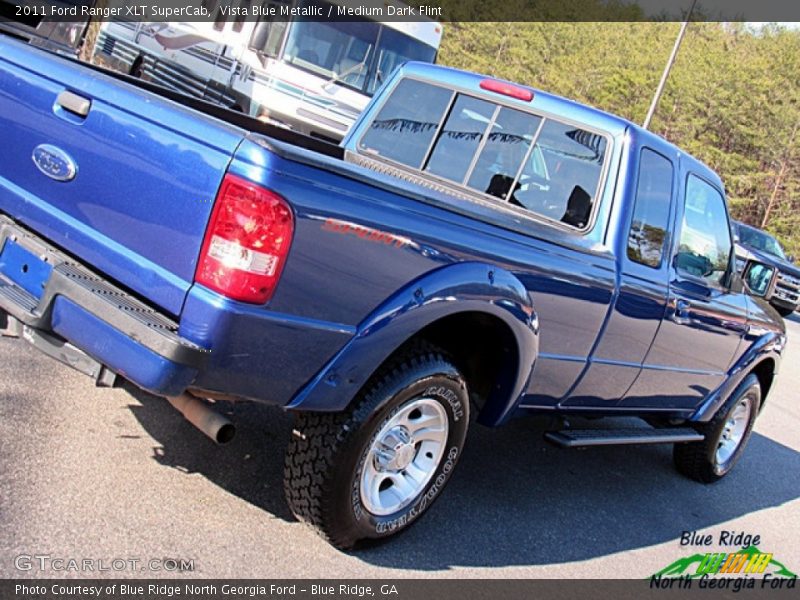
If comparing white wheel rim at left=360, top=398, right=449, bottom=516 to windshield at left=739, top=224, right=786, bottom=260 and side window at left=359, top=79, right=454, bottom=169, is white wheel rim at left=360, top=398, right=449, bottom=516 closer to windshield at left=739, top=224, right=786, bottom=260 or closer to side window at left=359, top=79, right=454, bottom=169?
side window at left=359, top=79, right=454, bottom=169

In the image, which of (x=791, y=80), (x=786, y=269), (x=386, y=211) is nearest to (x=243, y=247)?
(x=386, y=211)

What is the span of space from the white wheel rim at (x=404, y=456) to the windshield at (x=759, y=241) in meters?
18.0

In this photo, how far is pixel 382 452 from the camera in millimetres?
3312

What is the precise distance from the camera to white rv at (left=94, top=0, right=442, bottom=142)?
12.6 metres

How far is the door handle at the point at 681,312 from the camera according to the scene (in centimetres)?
451

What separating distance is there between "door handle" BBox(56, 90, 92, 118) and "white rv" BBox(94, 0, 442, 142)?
383 inches

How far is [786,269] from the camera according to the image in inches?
744

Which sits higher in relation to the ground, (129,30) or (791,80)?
(791,80)

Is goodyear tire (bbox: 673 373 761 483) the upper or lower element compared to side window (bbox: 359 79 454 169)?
lower

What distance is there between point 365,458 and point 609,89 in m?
44.1

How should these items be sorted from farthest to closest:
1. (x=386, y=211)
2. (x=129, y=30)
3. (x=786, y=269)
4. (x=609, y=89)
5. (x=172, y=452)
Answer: (x=609, y=89) < (x=786, y=269) < (x=129, y=30) < (x=172, y=452) < (x=386, y=211)

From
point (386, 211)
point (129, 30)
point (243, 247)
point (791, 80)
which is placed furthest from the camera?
point (791, 80)

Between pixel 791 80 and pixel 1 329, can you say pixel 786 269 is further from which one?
pixel 791 80

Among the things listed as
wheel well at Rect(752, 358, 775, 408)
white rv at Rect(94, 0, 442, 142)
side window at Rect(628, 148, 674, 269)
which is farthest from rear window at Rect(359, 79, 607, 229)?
white rv at Rect(94, 0, 442, 142)
